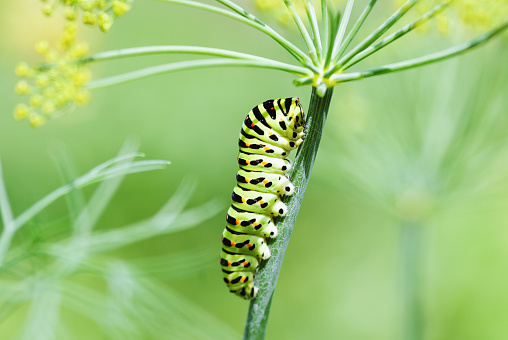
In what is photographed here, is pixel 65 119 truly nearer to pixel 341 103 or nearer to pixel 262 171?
pixel 341 103

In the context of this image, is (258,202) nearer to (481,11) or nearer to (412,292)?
(481,11)

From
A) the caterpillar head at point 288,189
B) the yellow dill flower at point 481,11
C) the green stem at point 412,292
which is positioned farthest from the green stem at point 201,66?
the green stem at point 412,292

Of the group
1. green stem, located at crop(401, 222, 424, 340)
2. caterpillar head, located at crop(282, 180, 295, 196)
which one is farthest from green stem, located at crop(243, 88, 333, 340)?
green stem, located at crop(401, 222, 424, 340)

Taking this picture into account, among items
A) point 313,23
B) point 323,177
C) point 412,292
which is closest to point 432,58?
point 313,23

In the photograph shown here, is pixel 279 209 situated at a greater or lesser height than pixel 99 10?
lesser

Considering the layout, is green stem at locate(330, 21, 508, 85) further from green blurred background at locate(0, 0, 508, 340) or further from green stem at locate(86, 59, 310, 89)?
green blurred background at locate(0, 0, 508, 340)

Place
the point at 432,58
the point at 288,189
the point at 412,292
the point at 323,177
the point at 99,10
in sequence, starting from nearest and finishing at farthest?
the point at 432,58 < the point at 99,10 < the point at 288,189 < the point at 412,292 < the point at 323,177

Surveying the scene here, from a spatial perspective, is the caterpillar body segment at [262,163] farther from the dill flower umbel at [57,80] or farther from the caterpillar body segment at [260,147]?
the dill flower umbel at [57,80]
